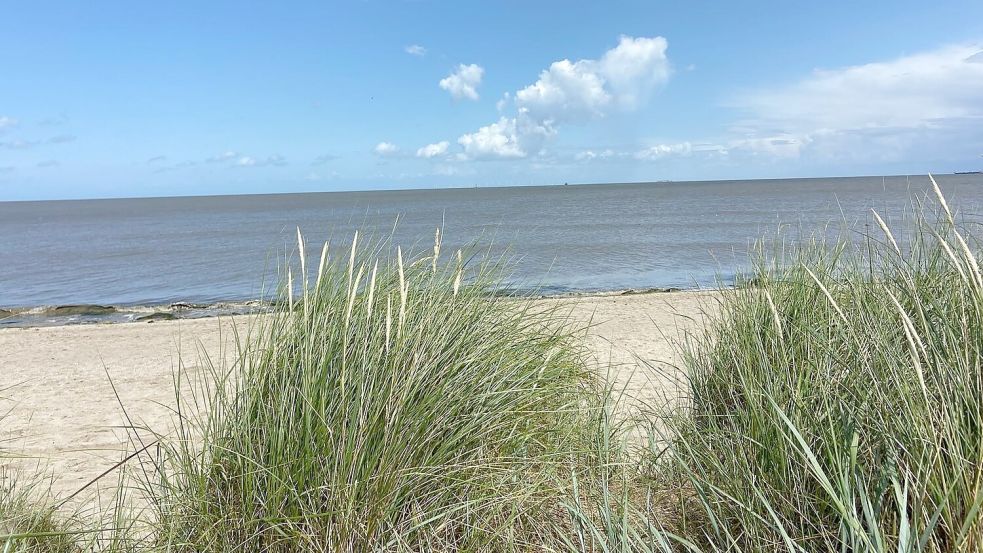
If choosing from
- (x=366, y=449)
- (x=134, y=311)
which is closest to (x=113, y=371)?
(x=134, y=311)

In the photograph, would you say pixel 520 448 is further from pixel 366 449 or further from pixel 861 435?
pixel 861 435

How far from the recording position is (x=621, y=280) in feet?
66.4

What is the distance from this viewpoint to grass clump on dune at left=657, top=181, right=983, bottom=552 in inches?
71.9

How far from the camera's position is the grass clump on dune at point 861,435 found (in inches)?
71.9

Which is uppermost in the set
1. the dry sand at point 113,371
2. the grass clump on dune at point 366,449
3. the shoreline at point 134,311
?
the grass clump on dune at point 366,449

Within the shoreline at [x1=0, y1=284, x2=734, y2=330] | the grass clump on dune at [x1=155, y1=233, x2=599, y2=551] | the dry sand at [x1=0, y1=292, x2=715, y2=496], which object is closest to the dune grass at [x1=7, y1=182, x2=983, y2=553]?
the grass clump on dune at [x1=155, y1=233, x2=599, y2=551]

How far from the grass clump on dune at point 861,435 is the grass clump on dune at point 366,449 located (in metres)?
0.72

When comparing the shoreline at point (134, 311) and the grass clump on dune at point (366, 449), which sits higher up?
Answer: the grass clump on dune at point (366, 449)

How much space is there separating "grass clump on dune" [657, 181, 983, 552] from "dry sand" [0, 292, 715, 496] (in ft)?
3.44

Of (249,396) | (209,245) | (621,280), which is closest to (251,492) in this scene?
(249,396)

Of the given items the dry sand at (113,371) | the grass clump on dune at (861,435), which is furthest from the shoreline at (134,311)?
the grass clump on dune at (861,435)

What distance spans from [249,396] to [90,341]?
498 inches

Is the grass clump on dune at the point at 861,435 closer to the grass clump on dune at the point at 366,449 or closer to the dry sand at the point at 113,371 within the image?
the grass clump on dune at the point at 366,449

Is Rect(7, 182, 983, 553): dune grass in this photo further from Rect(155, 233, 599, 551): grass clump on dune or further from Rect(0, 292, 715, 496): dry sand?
Rect(0, 292, 715, 496): dry sand
